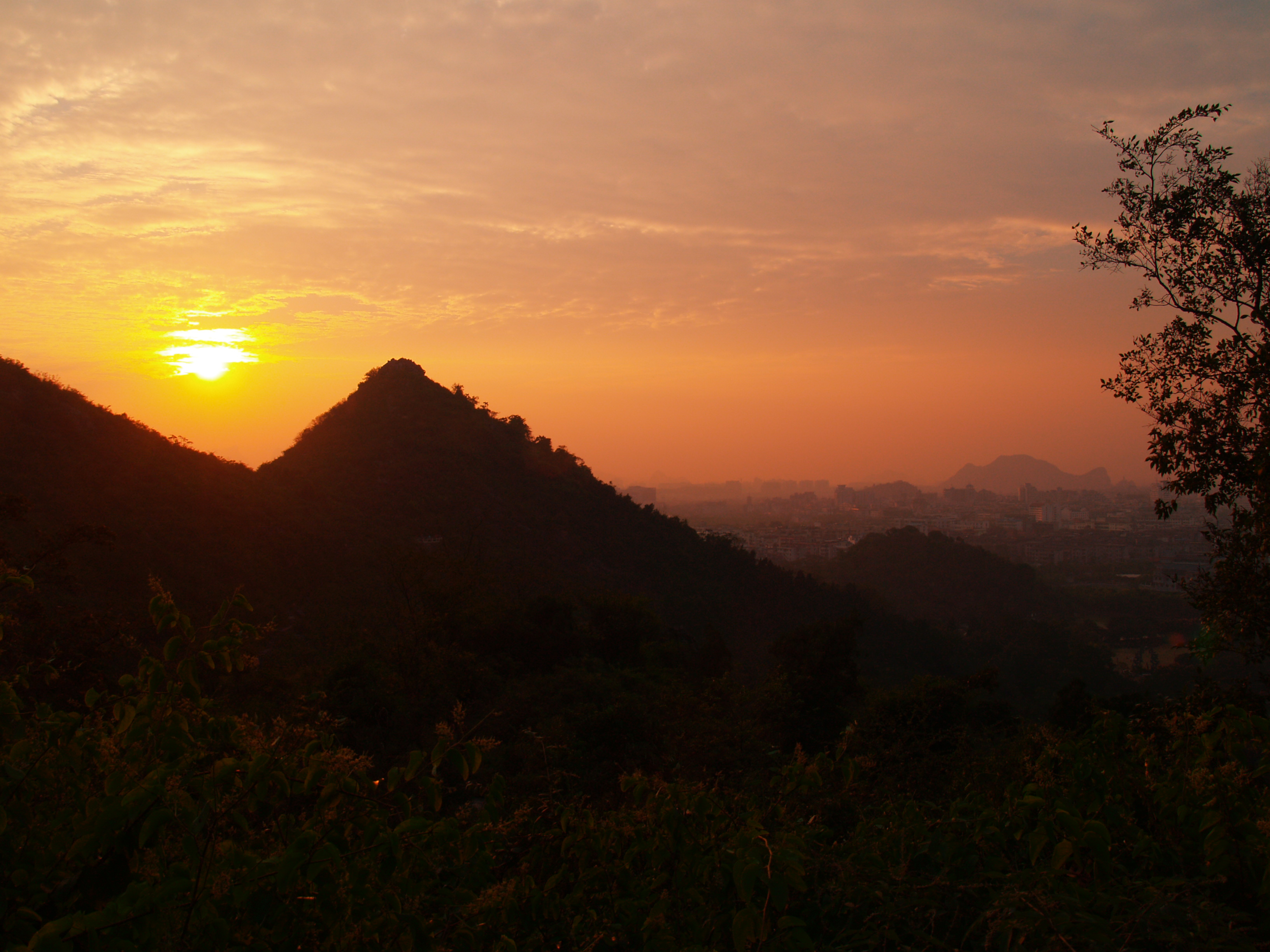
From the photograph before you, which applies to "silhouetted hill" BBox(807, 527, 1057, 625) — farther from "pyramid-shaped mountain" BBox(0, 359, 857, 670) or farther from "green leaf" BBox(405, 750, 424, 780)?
"green leaf" BBox(405, 750, 424, 780)

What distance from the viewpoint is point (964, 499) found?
13675cm

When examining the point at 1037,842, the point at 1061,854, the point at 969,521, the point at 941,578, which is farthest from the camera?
the point at 969,521

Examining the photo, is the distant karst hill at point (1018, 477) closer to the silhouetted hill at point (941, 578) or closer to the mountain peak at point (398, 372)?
the silhouetted hill at point (941, 578)

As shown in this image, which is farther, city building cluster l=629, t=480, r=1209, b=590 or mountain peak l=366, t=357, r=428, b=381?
city building cluster l=629, t=480, r=1209, b=590

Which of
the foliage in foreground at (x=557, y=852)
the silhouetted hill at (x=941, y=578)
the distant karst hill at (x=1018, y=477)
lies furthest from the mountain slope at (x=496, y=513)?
the distant karst hill at (x=1018, y=477)

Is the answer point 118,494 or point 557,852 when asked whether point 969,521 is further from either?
point 557,852

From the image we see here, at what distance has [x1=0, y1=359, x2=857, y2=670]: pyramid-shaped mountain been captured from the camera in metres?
20.7

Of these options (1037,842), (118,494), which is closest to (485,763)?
(1037,842)

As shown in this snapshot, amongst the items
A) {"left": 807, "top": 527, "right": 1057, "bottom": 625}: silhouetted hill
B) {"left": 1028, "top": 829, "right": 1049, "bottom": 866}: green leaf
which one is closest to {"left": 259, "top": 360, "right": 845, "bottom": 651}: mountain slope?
{"left": 807, "top": 527, "right": 1057, "bottom": 625}: silhouetted hill

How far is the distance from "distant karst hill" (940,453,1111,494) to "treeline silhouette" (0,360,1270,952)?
16147 cm

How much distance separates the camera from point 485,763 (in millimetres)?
11961

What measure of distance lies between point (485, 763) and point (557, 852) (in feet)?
29.9

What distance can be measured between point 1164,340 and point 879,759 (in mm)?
8041

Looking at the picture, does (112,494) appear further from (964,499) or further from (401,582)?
(964,499)
